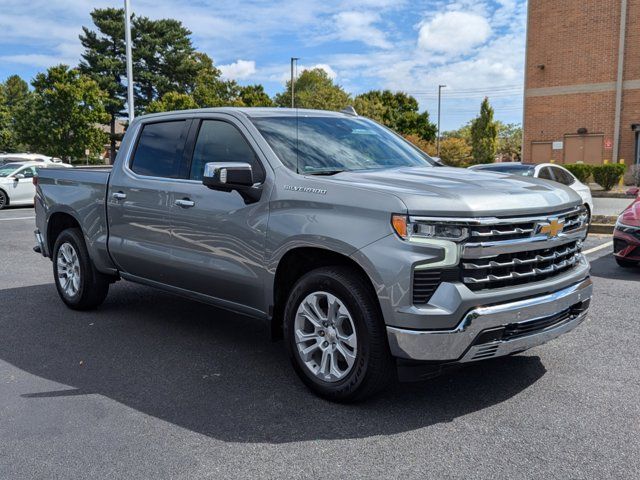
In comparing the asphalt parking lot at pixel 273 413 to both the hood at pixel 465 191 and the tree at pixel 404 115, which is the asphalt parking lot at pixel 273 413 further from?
the tree at pixel 404 115

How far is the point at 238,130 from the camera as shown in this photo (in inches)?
187

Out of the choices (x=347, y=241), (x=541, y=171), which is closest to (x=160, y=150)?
(x=347, y=241)

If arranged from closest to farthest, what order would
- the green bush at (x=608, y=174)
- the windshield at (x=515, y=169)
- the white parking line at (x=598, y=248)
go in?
the white parking line at (x=598, y=248), the windshield at (x=515, y=169), the green bush at (x=608, y=174)

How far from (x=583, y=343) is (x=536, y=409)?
155cm

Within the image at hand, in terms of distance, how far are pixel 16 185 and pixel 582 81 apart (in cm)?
2726

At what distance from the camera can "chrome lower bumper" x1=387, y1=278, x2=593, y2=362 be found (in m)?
3.50

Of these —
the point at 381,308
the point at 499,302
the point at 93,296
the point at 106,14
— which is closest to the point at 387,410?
the point at 381,308

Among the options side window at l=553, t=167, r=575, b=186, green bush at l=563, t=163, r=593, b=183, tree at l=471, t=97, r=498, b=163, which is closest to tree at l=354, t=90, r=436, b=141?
tree at l=471, t=97, r=498, b=163

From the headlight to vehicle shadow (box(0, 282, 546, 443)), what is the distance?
1090 millimetres

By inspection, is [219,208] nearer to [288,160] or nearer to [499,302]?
[288,160]

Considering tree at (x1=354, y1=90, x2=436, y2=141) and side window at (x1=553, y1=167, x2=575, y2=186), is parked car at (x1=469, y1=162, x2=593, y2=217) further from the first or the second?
tree at (x1=354, y1=90, x2=436, y2=141)

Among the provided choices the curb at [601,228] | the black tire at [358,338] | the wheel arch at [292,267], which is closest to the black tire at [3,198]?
the curb at [601,228]

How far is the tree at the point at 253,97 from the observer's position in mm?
63469

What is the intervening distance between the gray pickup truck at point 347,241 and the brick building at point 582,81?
99.8 ft
